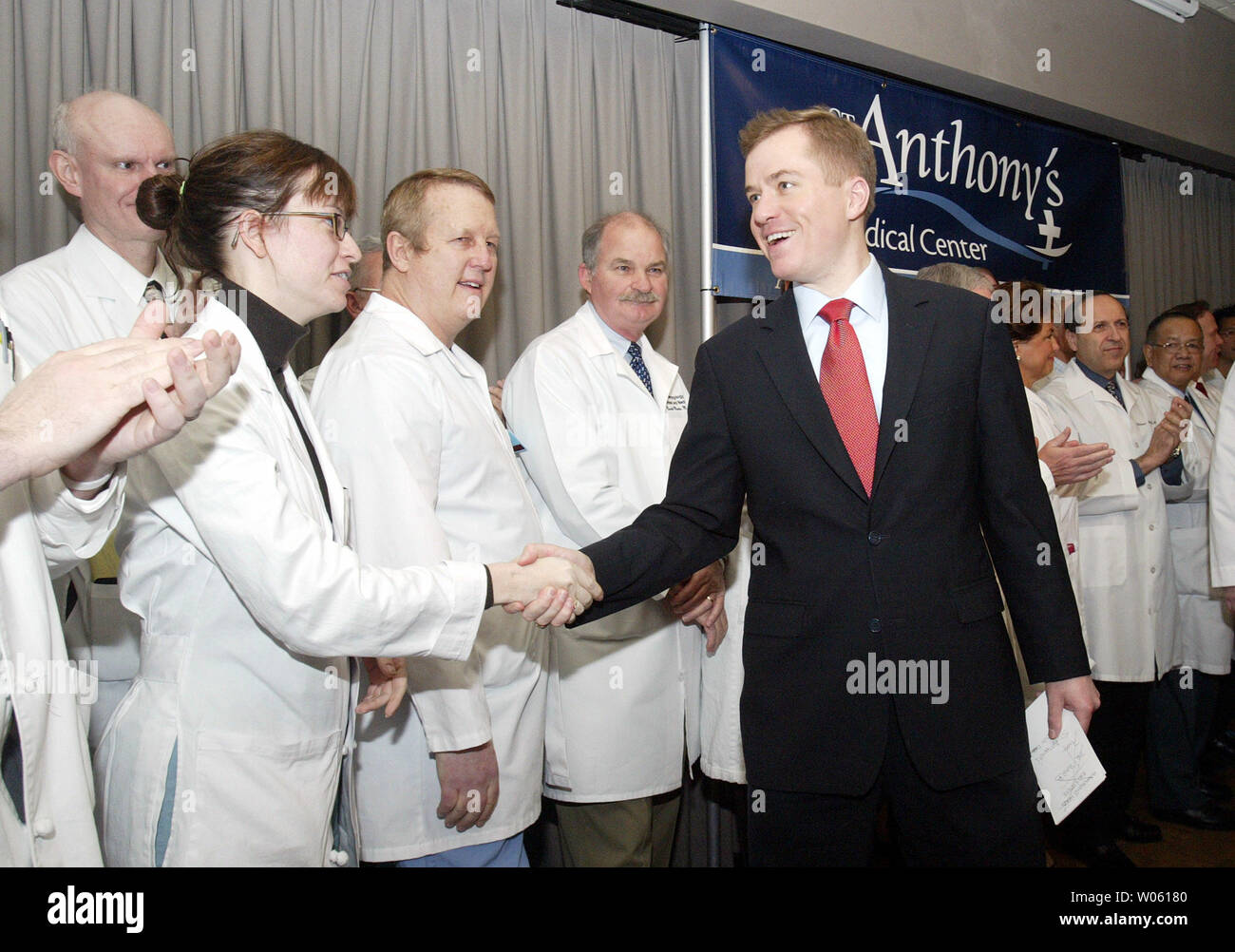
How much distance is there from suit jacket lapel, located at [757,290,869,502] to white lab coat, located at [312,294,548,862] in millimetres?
637

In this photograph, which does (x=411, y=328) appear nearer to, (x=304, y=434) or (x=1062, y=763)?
(x=304, y=434)

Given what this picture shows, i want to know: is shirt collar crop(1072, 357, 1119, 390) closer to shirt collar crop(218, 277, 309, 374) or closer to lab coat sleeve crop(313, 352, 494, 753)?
lab coat sleeve crop(313, 352, 494, 753)

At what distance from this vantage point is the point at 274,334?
5.37ft

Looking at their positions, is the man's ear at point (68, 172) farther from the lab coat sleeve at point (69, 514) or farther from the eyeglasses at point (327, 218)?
the lab coat sleeve at point (69, 514)

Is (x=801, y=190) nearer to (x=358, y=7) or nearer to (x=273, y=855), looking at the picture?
(x=273, y=855)

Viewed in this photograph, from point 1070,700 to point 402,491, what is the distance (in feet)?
4.07

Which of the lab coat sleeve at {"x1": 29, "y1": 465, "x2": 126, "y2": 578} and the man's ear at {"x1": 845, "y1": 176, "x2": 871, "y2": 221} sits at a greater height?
the man's ear at {"x1": 845, "y1": 176, "x2": 871, "y2": 221}

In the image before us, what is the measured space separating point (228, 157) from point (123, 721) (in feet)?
3.00

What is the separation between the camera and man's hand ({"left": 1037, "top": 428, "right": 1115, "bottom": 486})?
111 inches

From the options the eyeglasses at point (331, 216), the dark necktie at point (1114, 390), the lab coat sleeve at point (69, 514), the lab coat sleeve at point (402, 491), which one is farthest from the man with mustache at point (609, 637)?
the dark necktie at point (1114, 390)

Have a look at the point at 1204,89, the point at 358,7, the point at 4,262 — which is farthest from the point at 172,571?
the point at 1204,89

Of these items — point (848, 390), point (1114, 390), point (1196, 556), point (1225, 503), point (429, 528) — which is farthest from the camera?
point (1196, 556)

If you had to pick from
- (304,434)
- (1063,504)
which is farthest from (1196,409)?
(304,434)

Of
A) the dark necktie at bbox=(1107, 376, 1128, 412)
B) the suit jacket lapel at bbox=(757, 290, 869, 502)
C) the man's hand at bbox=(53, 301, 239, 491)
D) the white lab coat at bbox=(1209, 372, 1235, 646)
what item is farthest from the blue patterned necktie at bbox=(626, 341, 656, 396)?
the dark necktie at bbox=(1107, 376, 1128, 412)
